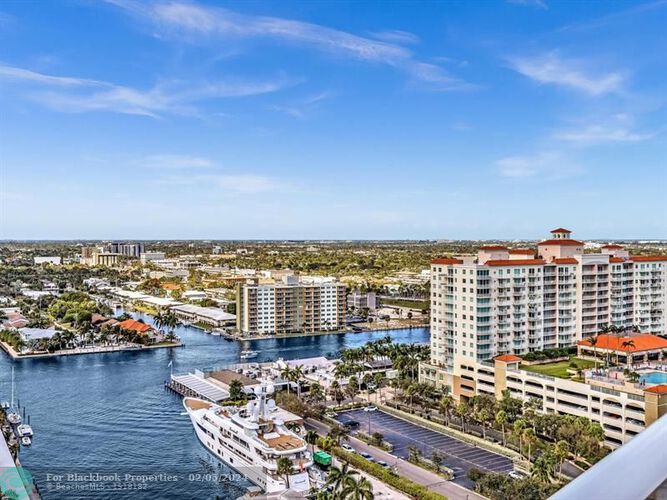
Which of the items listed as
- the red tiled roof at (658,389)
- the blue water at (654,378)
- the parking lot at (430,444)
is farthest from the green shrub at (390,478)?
the blue water at (654,378)

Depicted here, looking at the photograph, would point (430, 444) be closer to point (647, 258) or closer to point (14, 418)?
point (14, 418)

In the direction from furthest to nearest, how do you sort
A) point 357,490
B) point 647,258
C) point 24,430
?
point 647,258 → point 24,430 → point 357,490

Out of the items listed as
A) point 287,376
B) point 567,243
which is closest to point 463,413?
point 287,376

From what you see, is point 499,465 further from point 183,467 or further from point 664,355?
point 664,355

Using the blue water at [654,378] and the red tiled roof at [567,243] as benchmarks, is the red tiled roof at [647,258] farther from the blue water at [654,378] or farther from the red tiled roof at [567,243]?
the blue water at [654,378]

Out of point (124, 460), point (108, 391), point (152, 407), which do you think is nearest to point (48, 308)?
point (108, 391)
